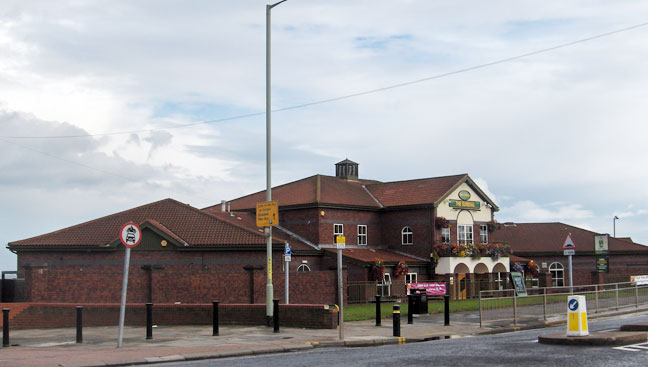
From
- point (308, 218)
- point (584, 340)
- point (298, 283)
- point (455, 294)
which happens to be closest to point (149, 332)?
point (584, 340)

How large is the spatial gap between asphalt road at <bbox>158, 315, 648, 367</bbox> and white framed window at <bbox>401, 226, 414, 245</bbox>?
3017cm

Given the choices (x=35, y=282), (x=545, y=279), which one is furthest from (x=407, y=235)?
(x=35, y=282)

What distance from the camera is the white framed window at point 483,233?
51250 mm

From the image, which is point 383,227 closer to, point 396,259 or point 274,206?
point 396,259

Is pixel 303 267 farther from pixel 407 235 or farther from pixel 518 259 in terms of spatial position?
pixel 518 259

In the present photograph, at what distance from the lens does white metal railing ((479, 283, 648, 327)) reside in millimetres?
25516

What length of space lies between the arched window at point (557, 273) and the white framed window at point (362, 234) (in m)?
18.4

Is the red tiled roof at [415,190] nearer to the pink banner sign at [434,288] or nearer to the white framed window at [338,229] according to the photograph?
the white framed window at [338,229]

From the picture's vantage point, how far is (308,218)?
45562mm

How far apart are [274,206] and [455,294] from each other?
26.7 meters

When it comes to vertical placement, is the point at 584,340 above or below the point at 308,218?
below

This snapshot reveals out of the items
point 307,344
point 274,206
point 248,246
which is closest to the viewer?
point 307,344

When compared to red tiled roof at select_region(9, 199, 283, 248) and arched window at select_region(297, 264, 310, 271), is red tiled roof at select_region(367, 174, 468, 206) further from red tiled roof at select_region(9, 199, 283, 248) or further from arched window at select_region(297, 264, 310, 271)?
red tiled roof at select_region(9, 199, 283, 248)

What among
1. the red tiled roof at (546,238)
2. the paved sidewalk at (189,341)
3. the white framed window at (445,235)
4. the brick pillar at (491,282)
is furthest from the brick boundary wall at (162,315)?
the red tiled roof at (546,238)
